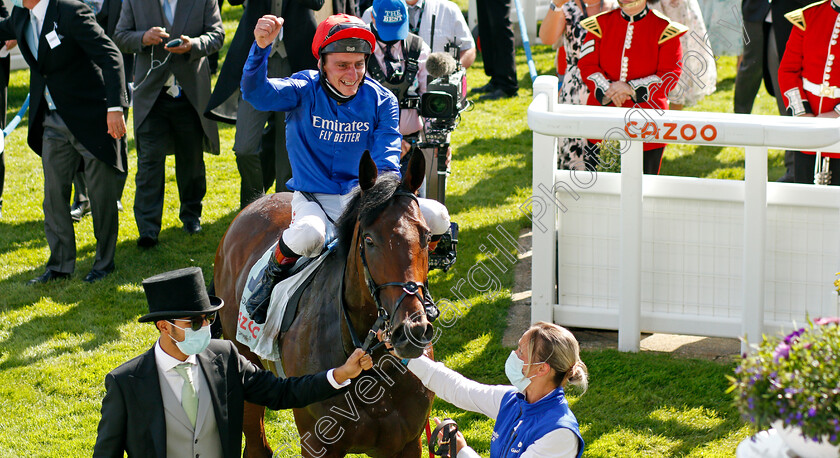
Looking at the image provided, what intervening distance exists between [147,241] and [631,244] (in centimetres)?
441

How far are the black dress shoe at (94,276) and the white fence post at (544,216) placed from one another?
3648mm

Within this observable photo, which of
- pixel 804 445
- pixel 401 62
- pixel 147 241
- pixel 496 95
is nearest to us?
pixel 804 445

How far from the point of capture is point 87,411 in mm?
6152

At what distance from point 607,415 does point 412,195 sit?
2.38 meters

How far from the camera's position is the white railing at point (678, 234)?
240 inches

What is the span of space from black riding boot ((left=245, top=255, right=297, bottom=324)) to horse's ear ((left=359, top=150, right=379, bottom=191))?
2.82ft

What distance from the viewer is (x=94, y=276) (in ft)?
26.8

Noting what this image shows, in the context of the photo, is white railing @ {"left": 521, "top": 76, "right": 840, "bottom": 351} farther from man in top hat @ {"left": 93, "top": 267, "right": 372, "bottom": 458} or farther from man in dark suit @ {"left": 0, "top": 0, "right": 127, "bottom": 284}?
man in dark suit @ {"left": 0, "top": 0, "right": 127, "bottom": 284}

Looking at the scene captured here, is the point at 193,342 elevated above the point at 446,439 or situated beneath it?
elevated above

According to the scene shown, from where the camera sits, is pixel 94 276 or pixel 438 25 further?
pixel 438 25

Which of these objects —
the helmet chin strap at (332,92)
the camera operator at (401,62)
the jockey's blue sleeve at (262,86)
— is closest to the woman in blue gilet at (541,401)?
the helmet chin strap at (332,92)

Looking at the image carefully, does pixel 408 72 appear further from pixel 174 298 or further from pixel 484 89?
pixel 484 89

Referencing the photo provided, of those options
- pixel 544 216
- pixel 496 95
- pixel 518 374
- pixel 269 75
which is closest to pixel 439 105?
pixel 544 216

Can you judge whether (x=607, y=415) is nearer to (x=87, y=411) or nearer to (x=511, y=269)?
(x=511, y=269)
